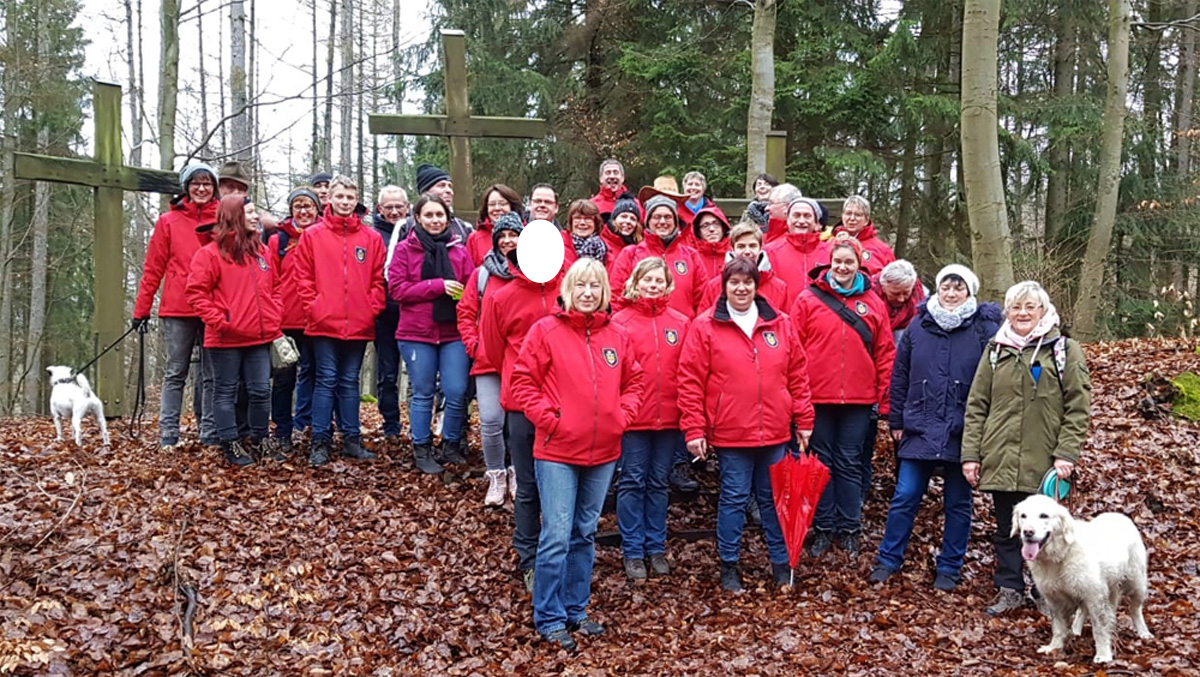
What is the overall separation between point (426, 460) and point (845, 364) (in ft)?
11.7

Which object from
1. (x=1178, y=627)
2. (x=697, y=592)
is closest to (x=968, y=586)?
(x=1178, y=627)

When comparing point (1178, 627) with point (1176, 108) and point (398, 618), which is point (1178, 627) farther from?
point (1176, 108)

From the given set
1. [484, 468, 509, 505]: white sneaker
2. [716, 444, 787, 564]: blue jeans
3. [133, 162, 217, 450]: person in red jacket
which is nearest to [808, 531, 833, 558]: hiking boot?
[716, 444, 787, 564]: blue jeans

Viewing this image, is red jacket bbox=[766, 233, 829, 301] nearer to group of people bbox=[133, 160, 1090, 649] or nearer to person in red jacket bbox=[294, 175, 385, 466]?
group of people bbox=[133, 160, 1090, 649]

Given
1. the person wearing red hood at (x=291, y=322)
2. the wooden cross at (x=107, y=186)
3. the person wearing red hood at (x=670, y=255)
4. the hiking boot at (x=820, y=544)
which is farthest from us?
the wooden cross at (x=107, y=186)

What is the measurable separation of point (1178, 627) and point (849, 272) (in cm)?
296

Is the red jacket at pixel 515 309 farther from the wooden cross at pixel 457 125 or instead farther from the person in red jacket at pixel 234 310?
the wooden cross at pixel 457 125

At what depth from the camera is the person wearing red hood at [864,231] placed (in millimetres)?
7090

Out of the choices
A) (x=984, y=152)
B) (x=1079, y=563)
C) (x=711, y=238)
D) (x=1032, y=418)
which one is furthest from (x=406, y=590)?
(x=984, y=152)

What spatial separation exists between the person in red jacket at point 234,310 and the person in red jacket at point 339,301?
0.32m

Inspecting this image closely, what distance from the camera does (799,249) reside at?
7.00 m

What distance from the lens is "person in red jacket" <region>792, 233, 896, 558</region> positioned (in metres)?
6.14

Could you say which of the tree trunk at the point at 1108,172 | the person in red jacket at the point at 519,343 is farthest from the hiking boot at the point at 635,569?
the tree trunk at the point at 1108,172

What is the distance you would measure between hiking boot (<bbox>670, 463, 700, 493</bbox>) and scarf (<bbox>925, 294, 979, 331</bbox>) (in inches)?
98.2
